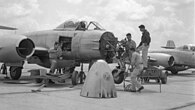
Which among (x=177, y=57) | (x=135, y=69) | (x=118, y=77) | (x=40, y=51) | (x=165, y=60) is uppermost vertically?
(x=40, y=51)

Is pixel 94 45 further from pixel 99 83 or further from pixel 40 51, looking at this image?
pixel 99 83

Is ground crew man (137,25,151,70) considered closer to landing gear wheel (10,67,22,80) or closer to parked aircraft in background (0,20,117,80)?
parked aircraft in background (0,20,117,80)

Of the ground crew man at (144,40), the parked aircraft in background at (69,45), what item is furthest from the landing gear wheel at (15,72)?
the ground crew man at (144,40)

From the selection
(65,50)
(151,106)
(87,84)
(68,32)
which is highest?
(68,32)

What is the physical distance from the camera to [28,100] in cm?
564

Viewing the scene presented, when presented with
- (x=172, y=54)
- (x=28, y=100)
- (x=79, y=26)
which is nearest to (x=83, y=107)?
(x=28, y=100)

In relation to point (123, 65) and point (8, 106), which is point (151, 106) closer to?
point (8, 106)

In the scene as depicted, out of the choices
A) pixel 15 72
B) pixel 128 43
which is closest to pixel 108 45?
pixel 128 43

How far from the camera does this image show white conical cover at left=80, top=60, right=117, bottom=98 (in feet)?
21.1

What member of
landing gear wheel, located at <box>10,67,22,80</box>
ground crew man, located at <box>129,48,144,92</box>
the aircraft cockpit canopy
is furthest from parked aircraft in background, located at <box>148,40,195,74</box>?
ground crew man, located at <box>129,48,144,92</box>

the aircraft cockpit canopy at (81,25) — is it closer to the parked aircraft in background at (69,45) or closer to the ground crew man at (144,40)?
the parked aircraft in background at (69,45)

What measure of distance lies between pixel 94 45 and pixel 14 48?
305 centimetres

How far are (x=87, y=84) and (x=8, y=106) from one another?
225 cm

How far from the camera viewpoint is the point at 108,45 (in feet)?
33.4
